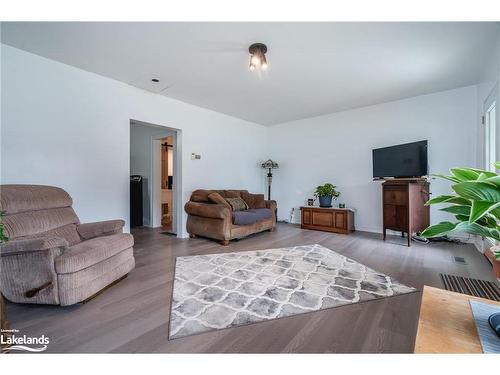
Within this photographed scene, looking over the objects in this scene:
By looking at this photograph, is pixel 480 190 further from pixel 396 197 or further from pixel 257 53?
pixel 396 197

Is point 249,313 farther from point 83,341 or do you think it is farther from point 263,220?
point 263,220

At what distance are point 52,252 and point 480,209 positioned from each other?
2354 mm

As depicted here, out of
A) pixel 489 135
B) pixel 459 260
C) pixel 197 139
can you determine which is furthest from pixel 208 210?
pixel 489 135

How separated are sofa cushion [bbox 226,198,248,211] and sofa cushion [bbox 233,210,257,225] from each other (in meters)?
0.39

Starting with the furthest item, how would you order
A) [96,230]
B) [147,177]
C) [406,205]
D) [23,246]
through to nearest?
[147,177]
[406,205]
[96,230]
[23,246]

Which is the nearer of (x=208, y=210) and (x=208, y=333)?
(x=208, y=333)

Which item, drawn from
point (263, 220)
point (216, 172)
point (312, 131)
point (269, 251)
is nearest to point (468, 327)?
point (269, 251)

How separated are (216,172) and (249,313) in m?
3.47

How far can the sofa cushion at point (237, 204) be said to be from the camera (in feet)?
13.8

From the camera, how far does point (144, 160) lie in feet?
17.4

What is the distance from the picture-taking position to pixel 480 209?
55 cm

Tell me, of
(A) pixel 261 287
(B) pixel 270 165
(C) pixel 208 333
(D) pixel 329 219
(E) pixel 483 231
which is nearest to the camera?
(E) pixel 483 231

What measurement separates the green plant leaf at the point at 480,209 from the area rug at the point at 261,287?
4.71 ft

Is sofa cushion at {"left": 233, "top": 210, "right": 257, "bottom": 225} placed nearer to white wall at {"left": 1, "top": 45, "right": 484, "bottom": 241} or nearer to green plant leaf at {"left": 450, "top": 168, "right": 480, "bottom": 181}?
white wall at {"left": 1, "top": 45, "right": 484, "bottom": 241}
